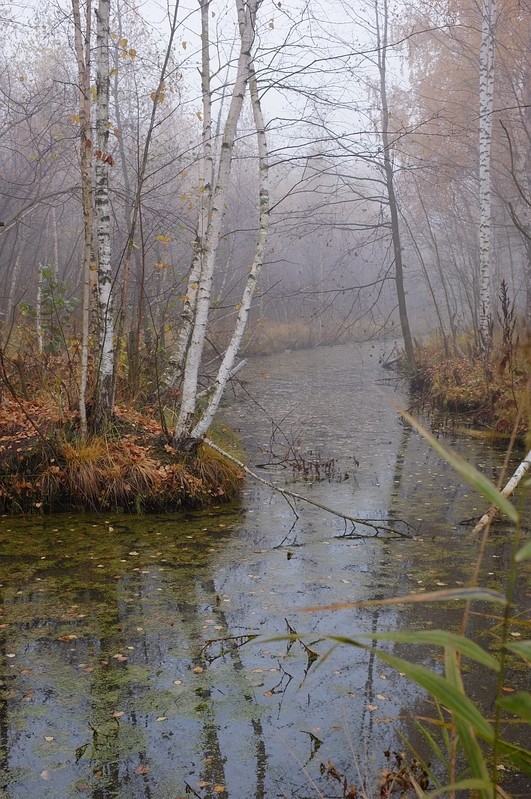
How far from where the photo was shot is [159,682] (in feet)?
11.1

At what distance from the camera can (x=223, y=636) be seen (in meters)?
3.89

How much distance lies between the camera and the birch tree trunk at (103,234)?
5957 mm

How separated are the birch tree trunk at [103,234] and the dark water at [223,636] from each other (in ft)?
3.73

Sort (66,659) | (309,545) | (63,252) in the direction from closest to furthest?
(66,659) → (309,545) → (63,252)

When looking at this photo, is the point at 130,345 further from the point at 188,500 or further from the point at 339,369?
the point at 339,369

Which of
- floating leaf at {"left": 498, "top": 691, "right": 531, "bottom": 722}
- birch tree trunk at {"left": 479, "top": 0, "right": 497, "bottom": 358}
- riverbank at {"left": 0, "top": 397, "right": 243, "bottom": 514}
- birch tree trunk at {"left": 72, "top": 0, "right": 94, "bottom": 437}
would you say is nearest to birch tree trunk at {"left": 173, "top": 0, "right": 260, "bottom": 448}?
riverbank at {"left": 0, "top": 397, "right": 243, "bottom": 514}

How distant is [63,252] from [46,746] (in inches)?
737

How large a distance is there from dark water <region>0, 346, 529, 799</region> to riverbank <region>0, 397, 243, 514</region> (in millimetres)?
208

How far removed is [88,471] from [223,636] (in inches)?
100

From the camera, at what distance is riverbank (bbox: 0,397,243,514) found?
6.00 meters

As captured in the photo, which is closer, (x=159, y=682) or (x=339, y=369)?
(x=159, y=682)

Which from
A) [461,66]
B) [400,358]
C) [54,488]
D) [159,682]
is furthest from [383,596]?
[461,66]

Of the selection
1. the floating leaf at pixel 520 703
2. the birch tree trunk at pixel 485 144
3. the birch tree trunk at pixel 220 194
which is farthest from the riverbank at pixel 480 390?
the floating leaf at pixel 520 703

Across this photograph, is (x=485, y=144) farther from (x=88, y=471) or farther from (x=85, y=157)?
(x=88, y=471)
